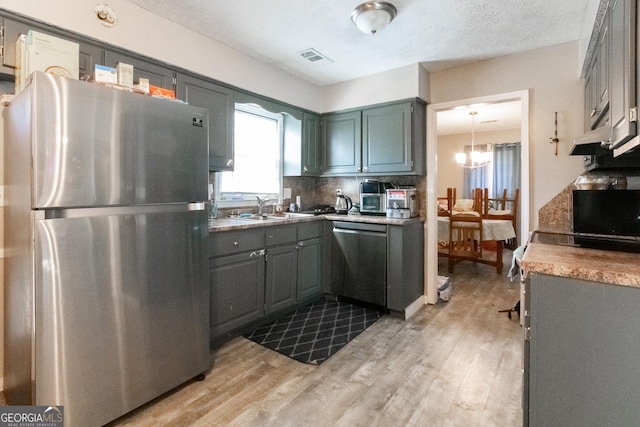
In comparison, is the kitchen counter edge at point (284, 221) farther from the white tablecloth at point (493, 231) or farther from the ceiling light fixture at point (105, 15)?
the white tablecloth at point (493, 231)

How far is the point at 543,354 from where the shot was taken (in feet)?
3.82

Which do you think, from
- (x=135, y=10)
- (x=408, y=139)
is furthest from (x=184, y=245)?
(x=408, y=139)

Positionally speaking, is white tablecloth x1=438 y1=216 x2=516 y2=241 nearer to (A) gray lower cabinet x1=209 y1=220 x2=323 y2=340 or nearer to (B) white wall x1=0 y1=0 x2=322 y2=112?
(A) gray lower cabinet x1=209 y1=220 x2=323 y2=340

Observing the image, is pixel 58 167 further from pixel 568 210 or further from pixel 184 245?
pixel 568 210

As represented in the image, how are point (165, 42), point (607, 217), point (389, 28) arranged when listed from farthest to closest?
1. point (389, 28)
2. point (165, 42)
3. point (607, 217)

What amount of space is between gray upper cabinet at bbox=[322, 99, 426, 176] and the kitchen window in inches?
23.7

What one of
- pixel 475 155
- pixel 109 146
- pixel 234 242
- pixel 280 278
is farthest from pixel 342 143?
pixel 475 155

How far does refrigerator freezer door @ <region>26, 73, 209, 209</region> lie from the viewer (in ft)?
4.32

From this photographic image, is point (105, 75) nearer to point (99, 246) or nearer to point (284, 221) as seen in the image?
point (99, 246)

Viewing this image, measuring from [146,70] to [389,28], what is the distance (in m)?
1.83

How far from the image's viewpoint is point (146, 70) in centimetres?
222

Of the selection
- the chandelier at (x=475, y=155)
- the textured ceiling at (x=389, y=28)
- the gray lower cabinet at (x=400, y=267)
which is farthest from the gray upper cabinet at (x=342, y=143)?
the chandelier at (x=475, y=155)

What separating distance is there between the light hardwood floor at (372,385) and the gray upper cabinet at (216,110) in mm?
1525

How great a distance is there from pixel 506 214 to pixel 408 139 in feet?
12.6
